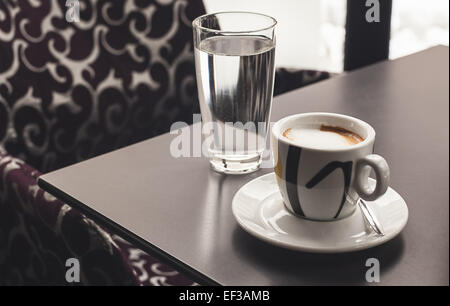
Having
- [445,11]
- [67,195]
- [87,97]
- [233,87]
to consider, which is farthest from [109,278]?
[445,11]

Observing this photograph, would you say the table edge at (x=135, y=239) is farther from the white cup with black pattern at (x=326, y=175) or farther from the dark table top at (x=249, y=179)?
the white cup with black pattern at (x=326, y=175)

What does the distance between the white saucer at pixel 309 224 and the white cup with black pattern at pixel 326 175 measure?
1 cm

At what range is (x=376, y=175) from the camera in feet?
1.92

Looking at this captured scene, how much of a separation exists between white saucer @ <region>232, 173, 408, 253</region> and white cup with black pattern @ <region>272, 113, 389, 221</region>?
0.04ft

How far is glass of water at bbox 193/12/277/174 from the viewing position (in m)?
0.71

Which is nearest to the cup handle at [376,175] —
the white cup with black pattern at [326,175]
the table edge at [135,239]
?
the white cup with black pattern at [326,175]

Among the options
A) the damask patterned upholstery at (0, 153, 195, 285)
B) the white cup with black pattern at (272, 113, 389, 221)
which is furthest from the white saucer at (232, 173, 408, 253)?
the damask patterned upholstery at (0, 153, 195, 285)

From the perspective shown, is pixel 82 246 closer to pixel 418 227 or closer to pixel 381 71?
pixel 418 227

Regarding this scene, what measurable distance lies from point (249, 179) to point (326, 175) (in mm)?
165

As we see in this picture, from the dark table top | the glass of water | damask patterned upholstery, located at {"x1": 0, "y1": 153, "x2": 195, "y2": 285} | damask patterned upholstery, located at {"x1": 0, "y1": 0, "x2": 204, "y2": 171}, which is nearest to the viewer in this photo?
the dark table top

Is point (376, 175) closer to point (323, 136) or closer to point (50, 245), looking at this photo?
point (323, 136)

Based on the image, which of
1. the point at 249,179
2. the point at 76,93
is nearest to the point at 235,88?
the point at 249,179

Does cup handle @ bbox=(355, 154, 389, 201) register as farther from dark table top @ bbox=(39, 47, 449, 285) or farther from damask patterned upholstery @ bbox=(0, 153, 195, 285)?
damask patterned upholstery @ bbox=(0, 153, 195, 285)
